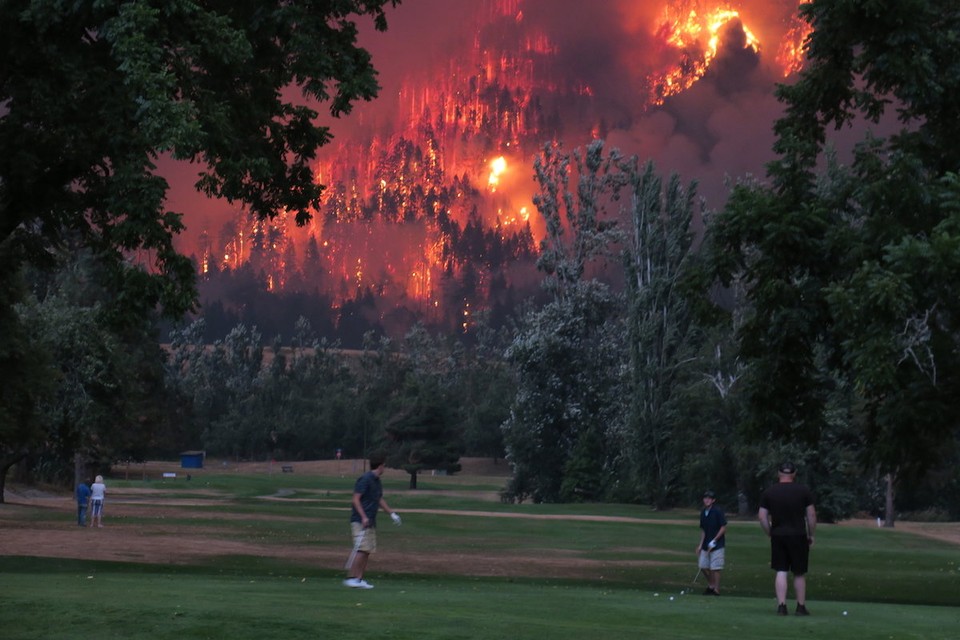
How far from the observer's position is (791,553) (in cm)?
1766

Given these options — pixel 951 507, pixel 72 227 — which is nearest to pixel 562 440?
pixel 951 507

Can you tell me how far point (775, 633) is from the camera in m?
15.7

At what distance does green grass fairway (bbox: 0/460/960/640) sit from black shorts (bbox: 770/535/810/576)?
713 millimetres

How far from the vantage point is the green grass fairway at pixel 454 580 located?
15328mm

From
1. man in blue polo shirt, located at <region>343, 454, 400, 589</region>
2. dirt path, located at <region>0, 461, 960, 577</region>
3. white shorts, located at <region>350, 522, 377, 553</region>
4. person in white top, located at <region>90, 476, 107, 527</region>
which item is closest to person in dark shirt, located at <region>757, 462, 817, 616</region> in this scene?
man in blue polo shirt, located at <region>343, 454, 400, 589</region>

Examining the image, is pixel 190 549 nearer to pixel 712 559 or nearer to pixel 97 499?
pixel 97 499

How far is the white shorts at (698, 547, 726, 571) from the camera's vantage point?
27.0 m

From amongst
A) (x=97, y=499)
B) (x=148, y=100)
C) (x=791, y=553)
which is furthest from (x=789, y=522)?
(x=97, y=499)

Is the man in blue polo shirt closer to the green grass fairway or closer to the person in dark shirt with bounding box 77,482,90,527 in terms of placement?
the green grass fairway

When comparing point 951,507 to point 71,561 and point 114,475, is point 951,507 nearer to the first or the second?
point 71,561

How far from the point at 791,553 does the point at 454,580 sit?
13.8 meters

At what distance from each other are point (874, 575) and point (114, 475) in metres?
114

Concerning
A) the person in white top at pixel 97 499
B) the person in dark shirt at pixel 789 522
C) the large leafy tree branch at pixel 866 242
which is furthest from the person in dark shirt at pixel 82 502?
the person in dark shirt at pixel 789 522

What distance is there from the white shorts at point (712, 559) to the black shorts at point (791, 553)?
9251 millimetres
